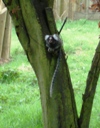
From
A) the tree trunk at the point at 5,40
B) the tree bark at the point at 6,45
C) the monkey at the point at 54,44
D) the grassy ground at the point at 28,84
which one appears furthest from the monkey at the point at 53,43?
the tree bark at the point at 6,45

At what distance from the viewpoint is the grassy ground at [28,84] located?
4871 millimetres

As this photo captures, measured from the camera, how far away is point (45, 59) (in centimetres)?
306

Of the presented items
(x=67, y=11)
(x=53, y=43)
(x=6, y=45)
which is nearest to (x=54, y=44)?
(x=53, y=43)

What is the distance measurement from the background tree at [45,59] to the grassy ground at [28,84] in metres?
0.89

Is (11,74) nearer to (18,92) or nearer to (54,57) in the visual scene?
(18,92)

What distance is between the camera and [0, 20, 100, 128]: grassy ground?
16.0 feet

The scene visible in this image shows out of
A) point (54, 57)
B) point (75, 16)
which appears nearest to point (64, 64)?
point (54, 57)

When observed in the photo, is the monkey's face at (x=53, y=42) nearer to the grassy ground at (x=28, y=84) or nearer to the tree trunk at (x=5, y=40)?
the grassy ground at (x=28, y=84)

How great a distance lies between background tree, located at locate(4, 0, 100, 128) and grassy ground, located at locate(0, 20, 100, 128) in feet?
2.93

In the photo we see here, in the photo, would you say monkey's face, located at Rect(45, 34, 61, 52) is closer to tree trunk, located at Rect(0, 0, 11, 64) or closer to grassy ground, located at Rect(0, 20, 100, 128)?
grassy ground, located at Rect(0, 20, 100, 128)

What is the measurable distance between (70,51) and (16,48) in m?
1.71

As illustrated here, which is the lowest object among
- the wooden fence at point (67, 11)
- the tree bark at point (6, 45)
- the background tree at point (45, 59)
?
the wooden fence at point (67, 11)

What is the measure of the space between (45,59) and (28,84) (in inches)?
151

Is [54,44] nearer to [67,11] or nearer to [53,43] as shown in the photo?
[53,43]
